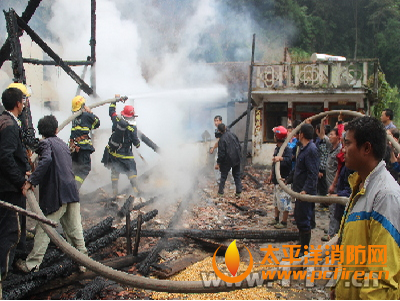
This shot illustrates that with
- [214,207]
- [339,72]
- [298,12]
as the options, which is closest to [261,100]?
[339,72]

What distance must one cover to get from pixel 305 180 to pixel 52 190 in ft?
12.2

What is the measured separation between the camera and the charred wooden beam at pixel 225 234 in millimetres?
5191

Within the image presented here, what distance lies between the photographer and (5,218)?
11.8 ft

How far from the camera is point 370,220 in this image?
182cm

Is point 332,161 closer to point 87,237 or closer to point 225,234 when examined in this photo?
point 225,234

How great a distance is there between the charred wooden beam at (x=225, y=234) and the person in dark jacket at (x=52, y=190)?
1.30 m

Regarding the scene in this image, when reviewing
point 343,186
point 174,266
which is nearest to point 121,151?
point 174,266

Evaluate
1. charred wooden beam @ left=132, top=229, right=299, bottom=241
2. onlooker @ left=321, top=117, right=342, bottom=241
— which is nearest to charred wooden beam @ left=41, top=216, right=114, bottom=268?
charred wooden beam @ left=132, top=229, right=299, bottom=241

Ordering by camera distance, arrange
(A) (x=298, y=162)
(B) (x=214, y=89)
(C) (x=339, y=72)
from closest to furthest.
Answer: (A) (x=298, y=162) < (C) (x=339, y=72) < (B) (x=214, y=89)

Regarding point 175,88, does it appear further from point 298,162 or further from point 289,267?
point 289,267

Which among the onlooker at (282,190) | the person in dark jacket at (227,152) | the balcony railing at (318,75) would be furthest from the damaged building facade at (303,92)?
the onlooker at (282,190)

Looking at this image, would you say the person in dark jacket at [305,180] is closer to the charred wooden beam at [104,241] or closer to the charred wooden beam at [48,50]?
the charred wooden beam at [104,241]

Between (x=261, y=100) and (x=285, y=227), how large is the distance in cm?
942

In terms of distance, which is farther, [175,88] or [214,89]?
[214,89]
